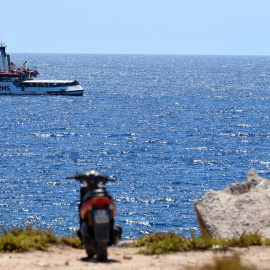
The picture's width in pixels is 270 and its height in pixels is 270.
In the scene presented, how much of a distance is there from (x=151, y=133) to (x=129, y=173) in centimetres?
2773

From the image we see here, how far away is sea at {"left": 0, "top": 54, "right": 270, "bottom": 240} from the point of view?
3931 cm

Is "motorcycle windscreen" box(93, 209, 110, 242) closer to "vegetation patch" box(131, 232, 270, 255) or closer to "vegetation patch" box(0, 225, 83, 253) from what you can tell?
"vegetation patch" box(131, 232, 270, 255)

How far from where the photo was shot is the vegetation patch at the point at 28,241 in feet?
33.1

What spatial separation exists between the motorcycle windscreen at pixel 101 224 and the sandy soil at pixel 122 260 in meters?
0.42

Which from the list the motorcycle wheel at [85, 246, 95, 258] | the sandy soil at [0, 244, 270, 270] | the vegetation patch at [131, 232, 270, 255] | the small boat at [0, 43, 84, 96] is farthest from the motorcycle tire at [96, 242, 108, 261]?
the small boat at [0, 43, 84, 96]

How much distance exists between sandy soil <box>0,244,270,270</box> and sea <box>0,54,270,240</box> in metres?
1.40

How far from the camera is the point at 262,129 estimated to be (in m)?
82.2

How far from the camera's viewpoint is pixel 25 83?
129m

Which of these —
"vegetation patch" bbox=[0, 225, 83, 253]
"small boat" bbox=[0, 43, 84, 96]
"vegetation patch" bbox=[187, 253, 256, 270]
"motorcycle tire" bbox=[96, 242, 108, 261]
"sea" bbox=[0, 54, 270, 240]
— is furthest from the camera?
"small boat" bbox=[0, 43, 84, 96]

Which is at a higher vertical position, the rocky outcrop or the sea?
the rocky outcrop

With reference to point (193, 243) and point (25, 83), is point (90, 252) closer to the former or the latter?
point (193, 243)

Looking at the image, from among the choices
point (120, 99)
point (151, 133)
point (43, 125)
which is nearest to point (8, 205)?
point (151, 133)

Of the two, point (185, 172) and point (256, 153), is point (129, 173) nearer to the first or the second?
point (185, 172)

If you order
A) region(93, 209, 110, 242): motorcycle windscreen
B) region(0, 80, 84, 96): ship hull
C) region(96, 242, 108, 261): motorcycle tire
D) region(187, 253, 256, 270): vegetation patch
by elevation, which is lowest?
region(0, 80, 84, 96): ship hull
